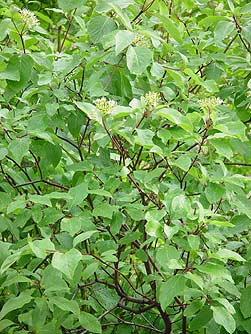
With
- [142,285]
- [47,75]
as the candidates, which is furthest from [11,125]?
[142,285]

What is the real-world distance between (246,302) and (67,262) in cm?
66

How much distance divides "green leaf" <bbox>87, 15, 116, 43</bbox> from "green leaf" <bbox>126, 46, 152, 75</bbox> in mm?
171

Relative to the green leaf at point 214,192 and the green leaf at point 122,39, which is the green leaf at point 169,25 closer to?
the green leaf at point 122,39

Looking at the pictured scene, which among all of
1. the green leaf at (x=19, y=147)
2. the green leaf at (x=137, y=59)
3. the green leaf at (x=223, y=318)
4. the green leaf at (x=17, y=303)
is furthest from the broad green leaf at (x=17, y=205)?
the green leaf at (x=223, y=318)

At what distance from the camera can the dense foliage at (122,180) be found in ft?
5.06

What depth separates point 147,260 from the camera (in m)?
1.81

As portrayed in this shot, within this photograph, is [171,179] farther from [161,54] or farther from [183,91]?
[161,54]

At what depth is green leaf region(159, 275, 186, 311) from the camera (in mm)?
1517

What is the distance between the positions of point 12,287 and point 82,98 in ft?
1.97

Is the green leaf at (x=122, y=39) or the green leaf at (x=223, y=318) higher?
the green leaf at (x=122, y=39)

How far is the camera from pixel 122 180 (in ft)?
6.02

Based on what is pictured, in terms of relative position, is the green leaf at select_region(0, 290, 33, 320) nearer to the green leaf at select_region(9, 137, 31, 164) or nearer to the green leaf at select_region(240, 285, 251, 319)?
the green leaf at select_region(9, 137, 31, 164)

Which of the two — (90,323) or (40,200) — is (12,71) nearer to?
(40,200)

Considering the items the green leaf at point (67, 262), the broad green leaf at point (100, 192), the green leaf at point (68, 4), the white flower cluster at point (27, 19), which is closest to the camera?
the green leaf at point (67, 262)
